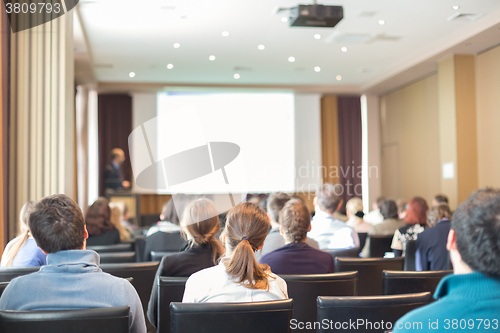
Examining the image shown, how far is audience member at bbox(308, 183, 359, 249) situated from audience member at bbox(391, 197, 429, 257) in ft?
1.33

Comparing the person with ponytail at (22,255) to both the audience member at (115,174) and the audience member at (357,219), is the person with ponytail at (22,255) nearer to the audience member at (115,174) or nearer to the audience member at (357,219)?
the audience member at (357,219)

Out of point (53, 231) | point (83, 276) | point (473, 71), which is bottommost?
point (83, 276)

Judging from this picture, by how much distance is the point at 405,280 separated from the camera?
213 centimetres

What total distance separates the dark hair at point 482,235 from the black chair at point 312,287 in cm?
111

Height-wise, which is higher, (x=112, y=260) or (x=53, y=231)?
(x=53, y=231)

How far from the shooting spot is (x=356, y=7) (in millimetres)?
5836

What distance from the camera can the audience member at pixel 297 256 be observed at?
7.77ft

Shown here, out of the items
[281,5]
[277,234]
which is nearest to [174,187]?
[281,5]

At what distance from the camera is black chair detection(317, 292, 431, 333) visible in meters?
1.50

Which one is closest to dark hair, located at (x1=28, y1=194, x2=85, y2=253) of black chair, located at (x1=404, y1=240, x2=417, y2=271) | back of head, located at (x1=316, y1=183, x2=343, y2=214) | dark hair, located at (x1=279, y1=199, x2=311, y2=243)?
dark hair, located at (x1=279, y1=199, x2=311, y2=243)

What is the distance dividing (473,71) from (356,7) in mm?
2998

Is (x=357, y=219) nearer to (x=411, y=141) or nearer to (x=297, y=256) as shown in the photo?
(x=297, y=256)

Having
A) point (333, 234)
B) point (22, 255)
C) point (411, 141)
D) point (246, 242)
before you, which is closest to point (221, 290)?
point (246, 242)

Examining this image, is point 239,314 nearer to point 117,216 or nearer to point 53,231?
point 53,231
